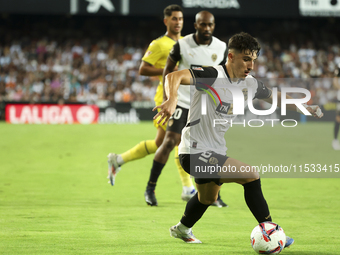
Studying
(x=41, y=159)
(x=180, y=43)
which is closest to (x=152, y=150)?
(x=180, y=43)

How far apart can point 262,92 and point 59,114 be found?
1705 centimetres

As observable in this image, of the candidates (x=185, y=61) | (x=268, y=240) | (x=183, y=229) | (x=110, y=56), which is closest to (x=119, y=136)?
(x=185, y=61)

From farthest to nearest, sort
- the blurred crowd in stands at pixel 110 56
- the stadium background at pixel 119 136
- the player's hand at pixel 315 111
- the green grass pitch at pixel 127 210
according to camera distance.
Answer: the blurred crowd in stands at pixel 110 56 < the stadium background at pixel 119 136 < the player's hand at pixel 315 111 < the green grass pitch at pixel 127 210

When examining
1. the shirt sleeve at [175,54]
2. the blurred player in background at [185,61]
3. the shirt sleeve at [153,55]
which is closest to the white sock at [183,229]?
the blurred player in background at [185,61]

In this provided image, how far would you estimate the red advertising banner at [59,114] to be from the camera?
19922mm

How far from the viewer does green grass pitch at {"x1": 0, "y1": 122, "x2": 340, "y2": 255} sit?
3.63m

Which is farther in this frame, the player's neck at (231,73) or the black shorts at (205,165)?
the player's neck at (231,73)

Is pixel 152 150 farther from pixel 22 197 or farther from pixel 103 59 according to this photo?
pixel 103 59

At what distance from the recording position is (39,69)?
75.7ft

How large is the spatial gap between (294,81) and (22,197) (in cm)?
1969

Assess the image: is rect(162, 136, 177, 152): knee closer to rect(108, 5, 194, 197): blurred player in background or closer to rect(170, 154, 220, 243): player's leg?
rect(108, 5, 194, 197): blurred player in background

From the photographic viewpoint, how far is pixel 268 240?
3.29 meters

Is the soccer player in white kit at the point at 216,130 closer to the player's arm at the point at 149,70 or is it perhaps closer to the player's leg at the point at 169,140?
the player's leg at the point at 169,140

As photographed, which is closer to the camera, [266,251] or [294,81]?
[266,251]
